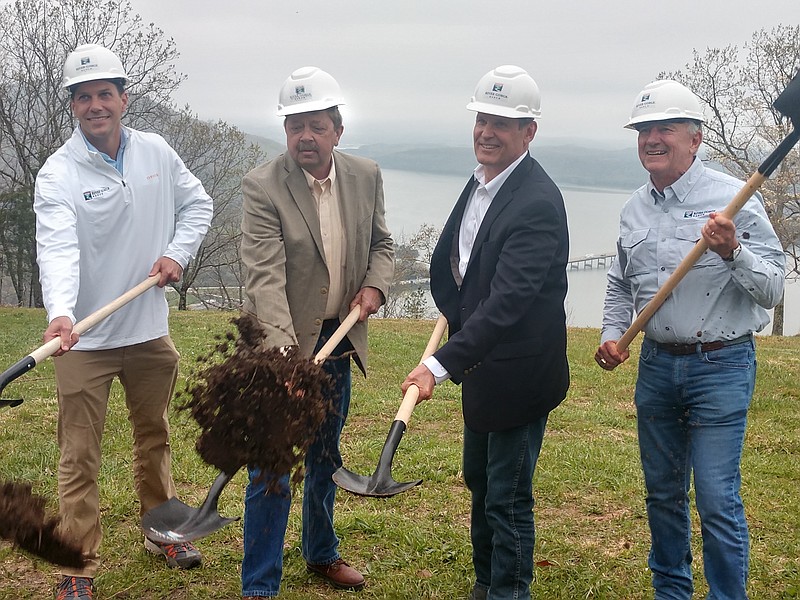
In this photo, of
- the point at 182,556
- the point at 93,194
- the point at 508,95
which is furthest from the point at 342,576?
the point at 508,95

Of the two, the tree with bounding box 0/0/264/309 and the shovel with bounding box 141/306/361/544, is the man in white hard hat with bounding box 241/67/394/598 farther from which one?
the tree with bounding box 0/0/264/309

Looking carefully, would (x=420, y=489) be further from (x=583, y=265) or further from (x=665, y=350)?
(x=583, y=265)

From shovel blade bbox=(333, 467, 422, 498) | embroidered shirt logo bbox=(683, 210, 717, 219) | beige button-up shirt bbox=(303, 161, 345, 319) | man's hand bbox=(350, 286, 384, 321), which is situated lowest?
shovel blade bbox=(333, 467, 422, 498)

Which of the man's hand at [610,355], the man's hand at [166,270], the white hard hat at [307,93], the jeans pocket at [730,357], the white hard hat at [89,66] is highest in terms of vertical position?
the white hard hat at [89,66]

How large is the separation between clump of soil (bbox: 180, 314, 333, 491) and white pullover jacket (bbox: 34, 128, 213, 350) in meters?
0.96

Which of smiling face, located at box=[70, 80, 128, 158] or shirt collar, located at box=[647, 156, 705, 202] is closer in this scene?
shirt collar, located at box=[647, 156, 705, 202]

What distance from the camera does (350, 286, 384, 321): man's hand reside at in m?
3.82

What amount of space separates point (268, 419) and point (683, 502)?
1914 millimetres

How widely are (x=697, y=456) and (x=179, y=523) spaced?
2.19 m

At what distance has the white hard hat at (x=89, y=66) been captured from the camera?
383cm

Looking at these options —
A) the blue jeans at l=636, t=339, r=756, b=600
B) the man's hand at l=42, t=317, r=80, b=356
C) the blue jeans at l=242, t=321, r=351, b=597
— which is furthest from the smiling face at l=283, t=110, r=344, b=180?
the blue jeans at l=636, t=339, r=756, b=600

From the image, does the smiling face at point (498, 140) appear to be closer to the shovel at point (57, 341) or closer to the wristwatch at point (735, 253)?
the wristwatch at point (735, 253)

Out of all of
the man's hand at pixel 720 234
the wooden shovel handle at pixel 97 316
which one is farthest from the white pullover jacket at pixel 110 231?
the man's hand at pixel 720 234

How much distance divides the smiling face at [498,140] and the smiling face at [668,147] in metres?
0.49
